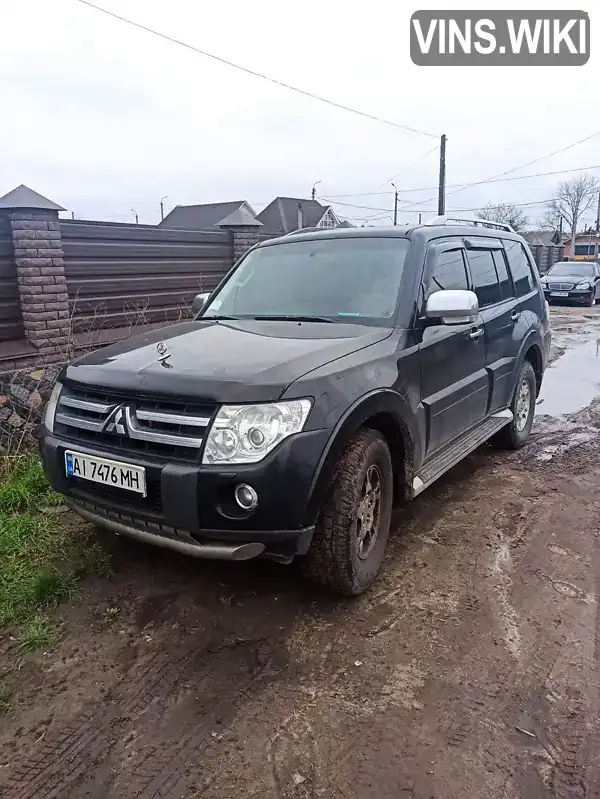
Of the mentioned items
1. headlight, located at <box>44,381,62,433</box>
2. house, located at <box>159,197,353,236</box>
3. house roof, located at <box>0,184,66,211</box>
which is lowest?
headlight, located at <box>44,381,62,433</box>

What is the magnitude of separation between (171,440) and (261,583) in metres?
1.07

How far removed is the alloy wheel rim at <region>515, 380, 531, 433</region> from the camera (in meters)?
5.39

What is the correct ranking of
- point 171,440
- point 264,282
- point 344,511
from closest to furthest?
point 171,440, point 344,511, point 264,282

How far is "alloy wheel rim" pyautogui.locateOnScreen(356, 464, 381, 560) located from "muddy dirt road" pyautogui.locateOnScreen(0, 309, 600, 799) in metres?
0.26

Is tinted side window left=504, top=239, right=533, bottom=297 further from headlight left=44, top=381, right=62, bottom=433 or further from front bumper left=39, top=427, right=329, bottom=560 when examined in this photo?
headlight left=44, top=381, right=62, bottom=433

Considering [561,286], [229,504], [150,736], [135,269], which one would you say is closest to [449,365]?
[229,504]

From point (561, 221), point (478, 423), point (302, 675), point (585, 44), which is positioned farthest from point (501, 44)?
point (561, 221)

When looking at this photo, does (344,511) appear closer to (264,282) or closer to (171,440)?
(171,440)

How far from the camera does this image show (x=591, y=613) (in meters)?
2.96

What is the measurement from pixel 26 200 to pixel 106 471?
13.2 feet

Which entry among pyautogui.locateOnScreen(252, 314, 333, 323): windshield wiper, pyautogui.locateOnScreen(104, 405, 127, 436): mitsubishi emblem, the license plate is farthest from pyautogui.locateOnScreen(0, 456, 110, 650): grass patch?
pyautogui.locateOnScreen(252, 314, 333, 323): windshield wiper

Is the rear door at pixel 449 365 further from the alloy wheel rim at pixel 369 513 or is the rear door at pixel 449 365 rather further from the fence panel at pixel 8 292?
the fence panel at pixel 8 292

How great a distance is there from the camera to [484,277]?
15.4 feet

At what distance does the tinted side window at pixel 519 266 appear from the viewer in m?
5.32
